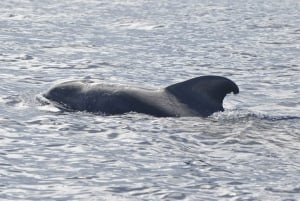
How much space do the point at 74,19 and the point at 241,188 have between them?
38971 mm

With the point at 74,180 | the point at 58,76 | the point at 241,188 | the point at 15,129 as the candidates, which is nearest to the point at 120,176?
the point at 74,180

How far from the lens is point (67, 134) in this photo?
16141mm

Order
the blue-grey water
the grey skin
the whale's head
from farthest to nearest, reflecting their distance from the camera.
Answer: the whale's head → the grey skin → the blue-grey water


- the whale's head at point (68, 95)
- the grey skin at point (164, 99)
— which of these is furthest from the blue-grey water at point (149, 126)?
the whale's head at point (68, 95)

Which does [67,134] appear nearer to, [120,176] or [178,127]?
[178,127]

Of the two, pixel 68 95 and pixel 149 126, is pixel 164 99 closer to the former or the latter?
pixel 149 126

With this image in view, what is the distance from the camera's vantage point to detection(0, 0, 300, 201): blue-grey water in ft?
41.4

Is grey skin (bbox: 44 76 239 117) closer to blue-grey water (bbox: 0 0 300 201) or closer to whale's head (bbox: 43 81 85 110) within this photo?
whale's head (bbox: 43 81 85 110)

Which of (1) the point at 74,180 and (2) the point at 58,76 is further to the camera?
(2) the point at 58,76

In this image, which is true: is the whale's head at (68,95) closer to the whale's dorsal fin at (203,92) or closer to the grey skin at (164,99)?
the grey skin at (164,99)

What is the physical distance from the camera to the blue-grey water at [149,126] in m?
12.6

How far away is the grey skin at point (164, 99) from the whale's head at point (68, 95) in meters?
0.03

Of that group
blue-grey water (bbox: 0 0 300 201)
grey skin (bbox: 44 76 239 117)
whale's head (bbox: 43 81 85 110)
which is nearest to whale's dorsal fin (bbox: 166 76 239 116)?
grey skin (bbox: 44 76 239 117)

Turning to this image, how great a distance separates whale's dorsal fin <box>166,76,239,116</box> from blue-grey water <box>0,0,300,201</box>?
0.31 metres
